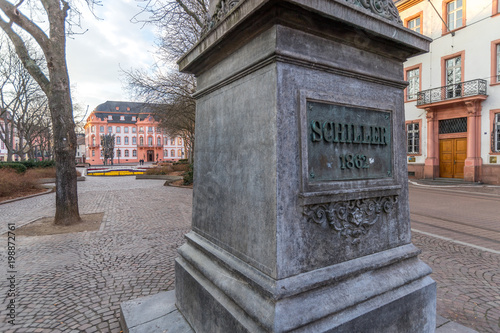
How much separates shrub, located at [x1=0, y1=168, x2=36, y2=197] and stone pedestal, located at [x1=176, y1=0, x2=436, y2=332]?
16514 mm

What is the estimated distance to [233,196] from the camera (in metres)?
2.03

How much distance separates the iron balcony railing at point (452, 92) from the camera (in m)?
18.5

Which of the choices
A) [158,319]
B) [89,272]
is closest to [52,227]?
[89,272]

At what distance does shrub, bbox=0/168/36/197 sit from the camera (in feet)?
46.3

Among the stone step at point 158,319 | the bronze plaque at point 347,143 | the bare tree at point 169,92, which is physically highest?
the bare tree at point 169,92

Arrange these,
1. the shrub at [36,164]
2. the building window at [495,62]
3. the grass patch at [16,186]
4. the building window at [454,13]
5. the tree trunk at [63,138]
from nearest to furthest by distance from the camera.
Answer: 1. the tree trunk at [63,138]
2. the grass patch at [16,186]
3. the building window at [495,62]
4. the building window at [454,13]
5. the shrub at [36,164]

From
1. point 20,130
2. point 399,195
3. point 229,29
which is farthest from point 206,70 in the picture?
point 20,130

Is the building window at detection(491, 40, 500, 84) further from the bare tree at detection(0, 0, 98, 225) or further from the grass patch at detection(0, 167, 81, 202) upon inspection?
the grass patch at detection(0, 167, 81, 202)

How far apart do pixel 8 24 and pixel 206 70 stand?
904 centimetres

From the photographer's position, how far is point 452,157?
A: 20.6 metres

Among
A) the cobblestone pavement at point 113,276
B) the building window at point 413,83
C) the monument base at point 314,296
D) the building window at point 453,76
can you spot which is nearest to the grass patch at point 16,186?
the cobblestone pavement at point 113,276

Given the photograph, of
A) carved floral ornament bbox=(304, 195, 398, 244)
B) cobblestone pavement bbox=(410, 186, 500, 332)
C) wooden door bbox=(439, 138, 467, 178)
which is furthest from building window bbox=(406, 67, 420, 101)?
carved floral ornament bbox=(304, 195, 398, 244)

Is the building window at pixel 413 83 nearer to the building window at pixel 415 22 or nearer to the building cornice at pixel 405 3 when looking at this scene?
the building window at pixel 415 22

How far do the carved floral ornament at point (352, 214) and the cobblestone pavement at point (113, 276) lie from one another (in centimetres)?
185
